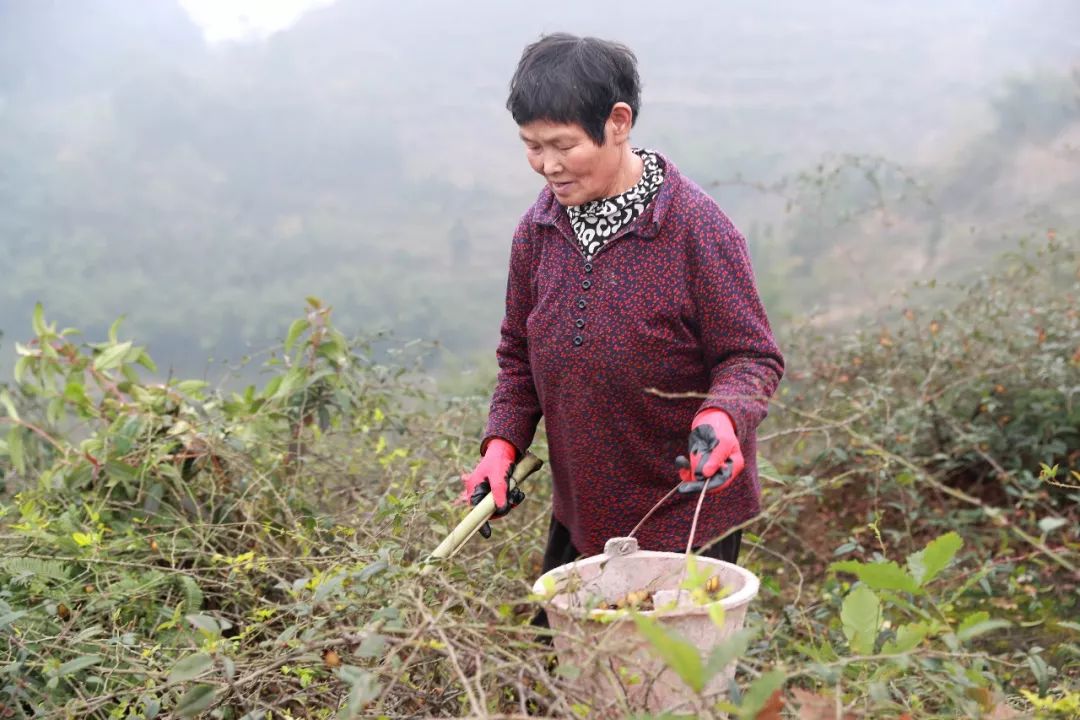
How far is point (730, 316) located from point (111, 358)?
190 centimetres

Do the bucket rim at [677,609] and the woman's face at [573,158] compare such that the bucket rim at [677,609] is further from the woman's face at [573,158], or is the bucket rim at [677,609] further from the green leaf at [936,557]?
the woman's face at [573,158]

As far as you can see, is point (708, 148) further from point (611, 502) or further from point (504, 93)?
point (611, 502)

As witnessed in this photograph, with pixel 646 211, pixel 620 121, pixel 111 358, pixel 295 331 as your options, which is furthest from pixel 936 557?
pixel 111 358

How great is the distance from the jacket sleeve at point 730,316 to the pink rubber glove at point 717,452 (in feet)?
0.32

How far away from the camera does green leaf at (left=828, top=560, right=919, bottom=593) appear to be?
→ 1514 mm

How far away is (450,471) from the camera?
298 cm

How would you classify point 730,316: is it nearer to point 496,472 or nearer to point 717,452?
point 717,452

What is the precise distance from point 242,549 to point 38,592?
488 millimetres

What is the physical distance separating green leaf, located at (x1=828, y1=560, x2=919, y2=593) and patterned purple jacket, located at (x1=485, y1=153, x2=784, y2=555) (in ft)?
1.22

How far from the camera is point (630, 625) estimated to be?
153 centimetres

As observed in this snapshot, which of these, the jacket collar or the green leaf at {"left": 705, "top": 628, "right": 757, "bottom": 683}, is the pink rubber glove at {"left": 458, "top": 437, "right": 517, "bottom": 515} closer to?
the jacket collar

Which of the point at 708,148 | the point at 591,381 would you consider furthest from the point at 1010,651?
the point at 708,148

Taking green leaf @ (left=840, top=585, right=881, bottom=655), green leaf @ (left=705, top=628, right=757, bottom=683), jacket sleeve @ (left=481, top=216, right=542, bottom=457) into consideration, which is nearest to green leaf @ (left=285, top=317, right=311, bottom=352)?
jacket sleeve @ (left=481, top=216, right=542, bottom=457)

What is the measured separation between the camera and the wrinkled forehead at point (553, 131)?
1.90 meters
